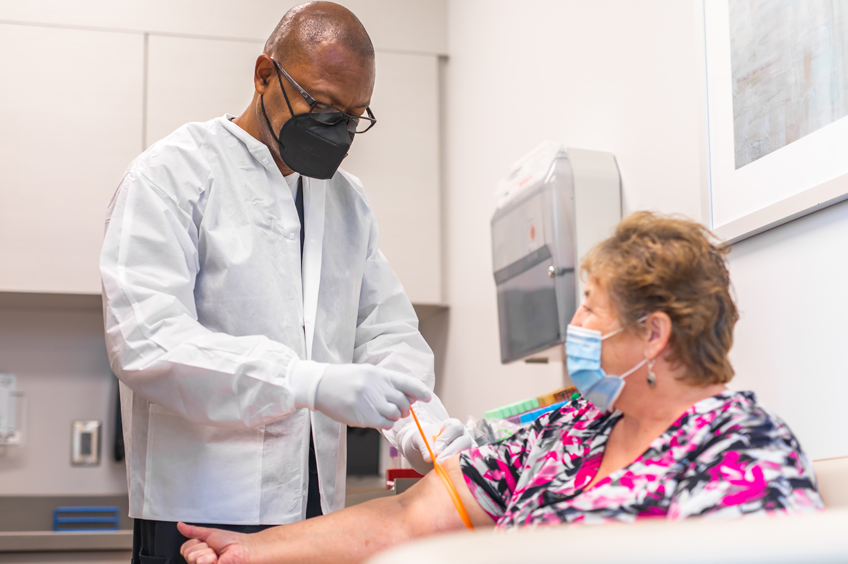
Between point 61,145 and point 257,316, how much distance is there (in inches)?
75.3

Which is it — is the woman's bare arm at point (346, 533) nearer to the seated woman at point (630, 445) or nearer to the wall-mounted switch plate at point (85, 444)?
the seated woman at point (630, 445)

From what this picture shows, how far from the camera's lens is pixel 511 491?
51.0 inches

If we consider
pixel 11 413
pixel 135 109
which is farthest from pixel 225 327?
pixel 11 413

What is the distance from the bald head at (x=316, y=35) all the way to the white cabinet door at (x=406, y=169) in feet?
5.29

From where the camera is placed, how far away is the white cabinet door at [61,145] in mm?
2859

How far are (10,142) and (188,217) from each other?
190 cm

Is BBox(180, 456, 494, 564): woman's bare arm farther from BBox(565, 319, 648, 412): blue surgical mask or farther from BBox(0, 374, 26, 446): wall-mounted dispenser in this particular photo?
BBox(0, 374, 26, 446): wall-mounted dispenser

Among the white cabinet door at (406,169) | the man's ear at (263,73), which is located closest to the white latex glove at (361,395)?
the man's ear at (263,73)

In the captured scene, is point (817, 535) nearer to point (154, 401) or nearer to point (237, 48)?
point (154, 401)

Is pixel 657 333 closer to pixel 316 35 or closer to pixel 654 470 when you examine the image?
pixel 654 470

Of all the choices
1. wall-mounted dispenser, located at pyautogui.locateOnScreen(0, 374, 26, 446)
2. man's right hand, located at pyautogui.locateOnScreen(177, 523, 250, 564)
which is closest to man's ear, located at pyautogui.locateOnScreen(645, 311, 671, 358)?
man's right hand, located at pyautogui.locateOnScreen(177, 523, 250, 564)

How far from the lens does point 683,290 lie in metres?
1.15

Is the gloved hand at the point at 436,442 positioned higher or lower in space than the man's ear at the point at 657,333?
lower

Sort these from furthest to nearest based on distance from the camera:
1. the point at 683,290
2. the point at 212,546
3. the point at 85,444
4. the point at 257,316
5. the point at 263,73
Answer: the point at 85,444 < the point at 263,73 < the point at 257,316 < the point at 212,546 < the point at 683,290
